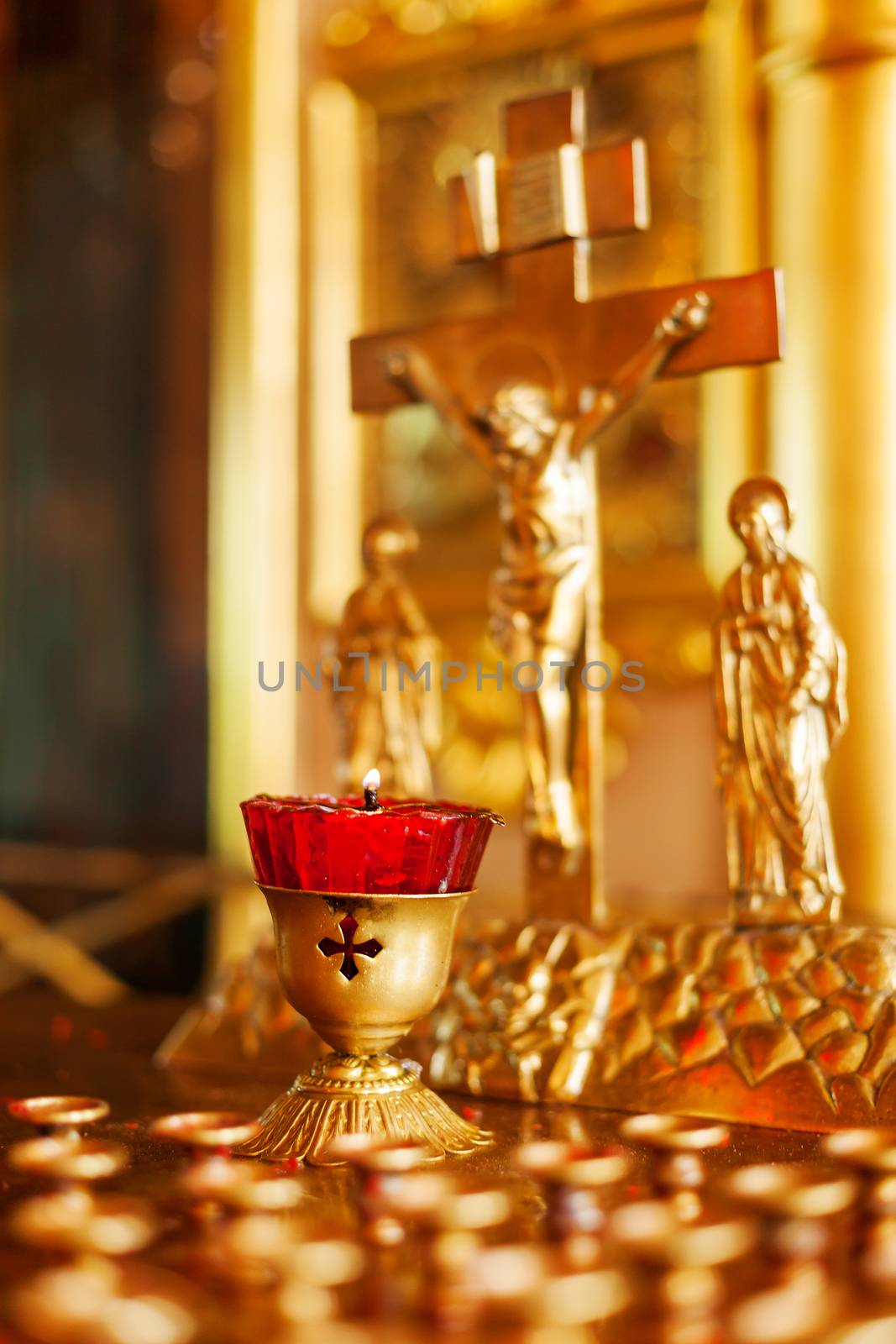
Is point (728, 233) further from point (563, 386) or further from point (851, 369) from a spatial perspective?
point (563, 386)

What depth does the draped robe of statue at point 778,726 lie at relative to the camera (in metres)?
1.36

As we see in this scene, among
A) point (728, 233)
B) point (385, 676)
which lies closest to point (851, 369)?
point (728, 233)

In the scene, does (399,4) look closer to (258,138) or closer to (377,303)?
(258,138)

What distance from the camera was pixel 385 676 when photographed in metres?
1.65

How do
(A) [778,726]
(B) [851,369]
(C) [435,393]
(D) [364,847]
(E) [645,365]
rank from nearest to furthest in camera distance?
(D) [364,847] < (A) [778,726] < (E) [645,365] < (C) [435,393] < (B) [851,369]

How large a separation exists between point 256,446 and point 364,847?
2.13 meters

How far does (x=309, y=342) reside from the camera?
3.05 metres

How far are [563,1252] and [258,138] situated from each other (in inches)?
107

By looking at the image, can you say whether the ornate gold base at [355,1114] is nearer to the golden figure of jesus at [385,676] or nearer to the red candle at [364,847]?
the red candle at [364,847]

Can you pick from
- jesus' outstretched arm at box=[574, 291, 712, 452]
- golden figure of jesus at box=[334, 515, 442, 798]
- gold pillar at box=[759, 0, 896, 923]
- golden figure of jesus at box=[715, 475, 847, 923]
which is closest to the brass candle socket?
golden figure of jesus at box=[715, 475, 847, 923]

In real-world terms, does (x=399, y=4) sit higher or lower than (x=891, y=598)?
higher

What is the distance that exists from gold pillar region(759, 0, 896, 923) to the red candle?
1357 mm

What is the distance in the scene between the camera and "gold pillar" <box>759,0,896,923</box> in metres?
2.29

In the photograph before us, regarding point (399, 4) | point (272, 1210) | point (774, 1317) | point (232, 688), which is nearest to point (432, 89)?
point (399, 4)
